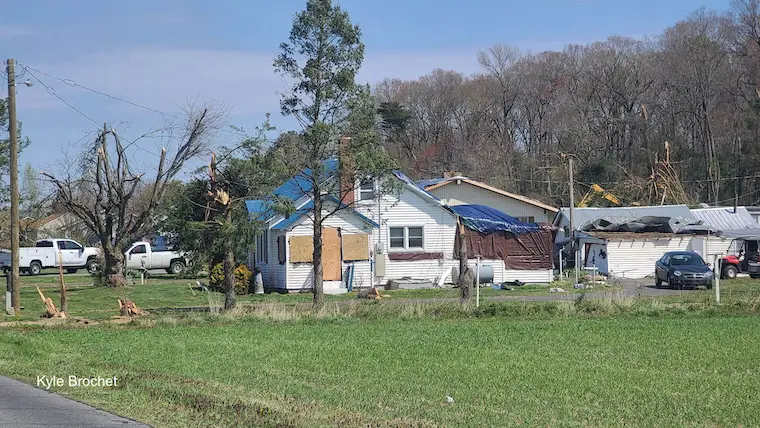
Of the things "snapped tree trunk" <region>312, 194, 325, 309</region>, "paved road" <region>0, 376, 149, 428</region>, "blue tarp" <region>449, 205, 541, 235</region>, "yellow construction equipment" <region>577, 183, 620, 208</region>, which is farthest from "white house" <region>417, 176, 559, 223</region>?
"paved road" <region>0, 376, 149, 428</region>

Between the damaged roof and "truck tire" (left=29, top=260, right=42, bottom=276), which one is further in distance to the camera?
"truck tire" (left=29, top=260, right=42, bottom=276)

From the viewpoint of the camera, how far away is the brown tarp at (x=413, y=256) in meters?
40.7

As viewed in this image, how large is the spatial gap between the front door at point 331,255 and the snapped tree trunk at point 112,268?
923cm

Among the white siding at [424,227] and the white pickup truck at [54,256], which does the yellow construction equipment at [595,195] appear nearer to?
the white siding at [424,227]

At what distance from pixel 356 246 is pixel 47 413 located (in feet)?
93.6

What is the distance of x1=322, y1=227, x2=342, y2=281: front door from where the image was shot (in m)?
39.1

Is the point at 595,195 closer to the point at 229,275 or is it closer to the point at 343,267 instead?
the point at 343,267

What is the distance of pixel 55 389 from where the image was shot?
1362 cm

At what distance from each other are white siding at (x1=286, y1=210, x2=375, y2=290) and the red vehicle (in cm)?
1857

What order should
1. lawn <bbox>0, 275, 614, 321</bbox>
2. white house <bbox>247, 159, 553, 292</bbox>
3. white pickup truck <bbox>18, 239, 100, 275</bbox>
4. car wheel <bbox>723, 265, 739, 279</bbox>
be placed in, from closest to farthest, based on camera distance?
lawn <bbox>0, 275, 614, 321</bbox> < white house <bbox>247, 159, 553, 292</bbox> < car wheel <bbox>723, 265, 739, 279</bbox> < white pickup truck <bbox>18, 239, 100, 275</bbox>

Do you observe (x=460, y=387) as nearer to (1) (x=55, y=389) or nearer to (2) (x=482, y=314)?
(1) (x=55, y=389)

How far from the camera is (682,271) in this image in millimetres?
39562

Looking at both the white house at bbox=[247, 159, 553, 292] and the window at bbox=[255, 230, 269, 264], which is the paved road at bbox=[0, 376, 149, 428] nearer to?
the white house at bbox=[247, 159, 553, 292]

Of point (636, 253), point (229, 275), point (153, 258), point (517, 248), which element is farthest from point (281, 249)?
point (636, 253)
